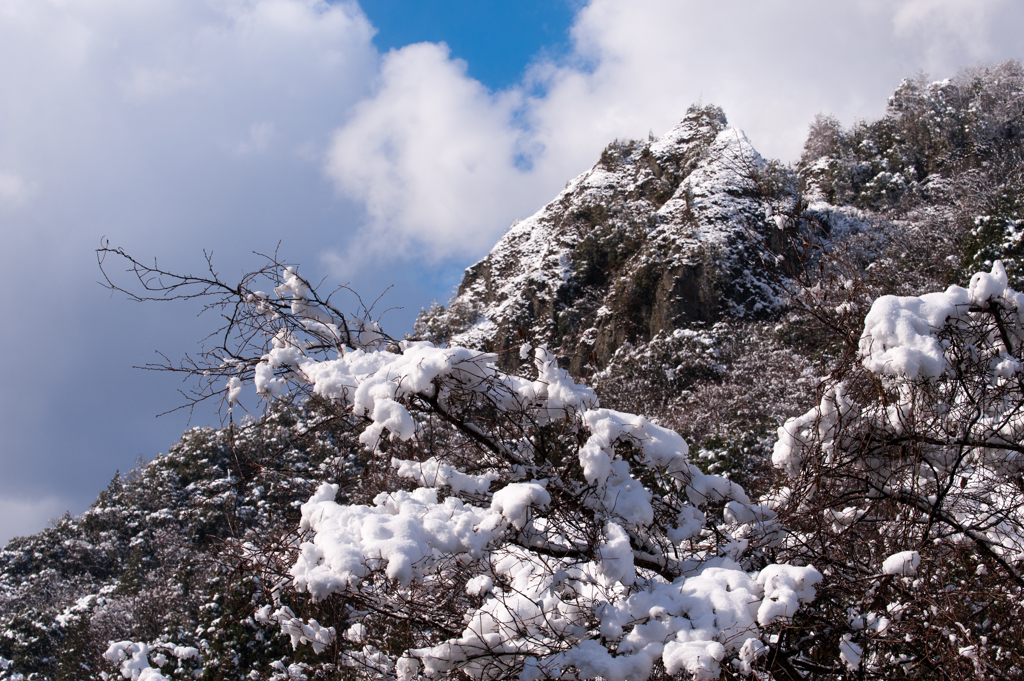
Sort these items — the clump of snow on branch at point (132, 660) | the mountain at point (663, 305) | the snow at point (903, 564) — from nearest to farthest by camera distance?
1. the snow at point (903, 564)
2. the clump of snow on branch at point (132, 660)
3. the mountain at point (663, 305)

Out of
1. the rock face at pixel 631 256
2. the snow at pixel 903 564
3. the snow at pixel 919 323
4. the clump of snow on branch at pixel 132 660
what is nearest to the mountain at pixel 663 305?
the rock face at pixel 631 256

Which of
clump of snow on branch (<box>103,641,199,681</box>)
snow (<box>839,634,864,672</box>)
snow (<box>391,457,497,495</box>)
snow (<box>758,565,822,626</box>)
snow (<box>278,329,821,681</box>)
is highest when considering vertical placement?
clump of snow on branch (<box>103,641,199,681</box>)

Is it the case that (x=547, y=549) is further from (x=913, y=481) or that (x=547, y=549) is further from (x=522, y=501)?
(x=913, y=481)

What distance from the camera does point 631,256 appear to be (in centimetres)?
2523

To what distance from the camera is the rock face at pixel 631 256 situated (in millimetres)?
21766

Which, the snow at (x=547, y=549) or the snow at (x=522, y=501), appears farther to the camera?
the snow at (x=522, y=501)

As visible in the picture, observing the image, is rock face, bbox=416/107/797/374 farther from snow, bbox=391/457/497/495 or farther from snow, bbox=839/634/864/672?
snow, bbox=839/634/864/672

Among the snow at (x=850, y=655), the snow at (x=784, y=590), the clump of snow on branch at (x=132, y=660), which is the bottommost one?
the snow at (x=850, y=655)

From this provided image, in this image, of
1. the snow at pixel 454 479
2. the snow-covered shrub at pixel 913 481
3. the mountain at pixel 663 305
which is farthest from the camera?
the mountain at pixel 663 305

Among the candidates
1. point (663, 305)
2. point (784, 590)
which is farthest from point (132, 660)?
point (663, 305)

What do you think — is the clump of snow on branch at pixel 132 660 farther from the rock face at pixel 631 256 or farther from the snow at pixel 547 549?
the rock face at pixel 631 256

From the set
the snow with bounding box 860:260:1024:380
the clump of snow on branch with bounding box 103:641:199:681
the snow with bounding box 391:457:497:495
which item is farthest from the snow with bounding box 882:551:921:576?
the clump of snow on branch with bounding box 103:641:199:681

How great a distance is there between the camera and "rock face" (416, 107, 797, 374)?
21766 millimetres

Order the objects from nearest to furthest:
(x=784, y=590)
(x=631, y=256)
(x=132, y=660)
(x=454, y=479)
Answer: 1. (x=784, y=590)
2. (x=454, y=479)
3. (x=132, y=660)
4. (x=631, y=256)
